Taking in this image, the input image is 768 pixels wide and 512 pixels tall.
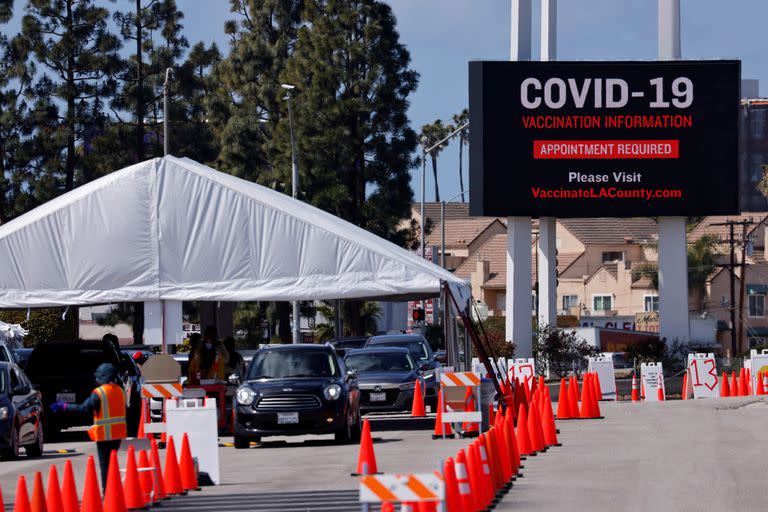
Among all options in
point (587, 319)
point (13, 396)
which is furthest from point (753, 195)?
point (13, 396)

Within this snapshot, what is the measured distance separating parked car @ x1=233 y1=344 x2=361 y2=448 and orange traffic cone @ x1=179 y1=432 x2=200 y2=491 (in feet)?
21.3

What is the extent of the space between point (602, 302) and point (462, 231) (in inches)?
736

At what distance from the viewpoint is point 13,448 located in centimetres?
2250

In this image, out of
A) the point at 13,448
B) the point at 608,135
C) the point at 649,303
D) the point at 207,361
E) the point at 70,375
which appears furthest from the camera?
the point at 649,303

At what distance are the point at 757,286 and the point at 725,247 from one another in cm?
534

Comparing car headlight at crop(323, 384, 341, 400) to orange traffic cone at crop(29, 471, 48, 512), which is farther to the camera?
car headlight at crop(323, 384, 341, 400)

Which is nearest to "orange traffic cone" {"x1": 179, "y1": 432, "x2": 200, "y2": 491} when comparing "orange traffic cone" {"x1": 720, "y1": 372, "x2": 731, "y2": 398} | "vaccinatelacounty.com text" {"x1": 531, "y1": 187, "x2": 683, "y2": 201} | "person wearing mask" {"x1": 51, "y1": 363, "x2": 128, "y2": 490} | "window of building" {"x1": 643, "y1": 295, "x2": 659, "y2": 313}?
"person wearing mask" {"x1": 51, "y1": 363, "x2": 128, "y2": 490}

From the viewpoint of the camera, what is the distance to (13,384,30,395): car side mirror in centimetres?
2295

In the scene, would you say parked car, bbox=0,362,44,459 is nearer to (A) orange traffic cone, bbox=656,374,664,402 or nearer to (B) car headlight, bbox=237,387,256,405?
(B) car headlight, bbox=237,387,256,405

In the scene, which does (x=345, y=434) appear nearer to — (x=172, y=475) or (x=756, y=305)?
(x=172, y=475)

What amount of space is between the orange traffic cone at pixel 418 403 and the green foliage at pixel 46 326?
28.6 m

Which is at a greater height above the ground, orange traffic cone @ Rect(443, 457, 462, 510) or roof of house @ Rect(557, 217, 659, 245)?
roof of house @ Rect(557, 217, 659, 245)

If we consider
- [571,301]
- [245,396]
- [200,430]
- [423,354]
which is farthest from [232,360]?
[571,301]

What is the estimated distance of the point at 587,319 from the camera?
107 metres
